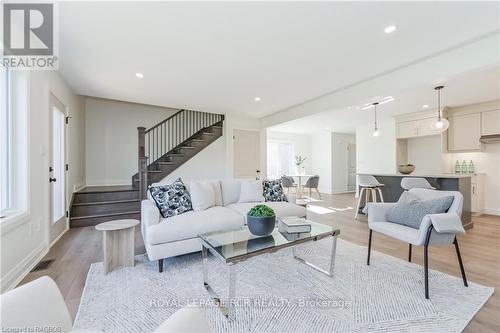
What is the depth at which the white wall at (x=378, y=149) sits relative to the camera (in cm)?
652

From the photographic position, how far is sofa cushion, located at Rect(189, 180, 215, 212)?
288 cm

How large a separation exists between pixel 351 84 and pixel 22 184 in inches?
181

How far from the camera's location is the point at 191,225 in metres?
2.40

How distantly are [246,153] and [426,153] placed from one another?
16.1 feet

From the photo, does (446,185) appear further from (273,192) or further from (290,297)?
(290,297)

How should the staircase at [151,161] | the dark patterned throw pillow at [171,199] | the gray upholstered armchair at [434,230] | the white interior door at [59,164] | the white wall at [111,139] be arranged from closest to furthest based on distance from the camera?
the gray upholstered armchair at [434,230], the dark patterned throw pillow at [171,199], the white interior door at [59,164], the staircase at [151,161], the white wall at [111,139]

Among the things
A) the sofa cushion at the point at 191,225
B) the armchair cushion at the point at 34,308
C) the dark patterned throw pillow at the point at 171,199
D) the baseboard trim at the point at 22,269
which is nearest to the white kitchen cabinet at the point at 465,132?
the sofa cushion at the point at 191,225

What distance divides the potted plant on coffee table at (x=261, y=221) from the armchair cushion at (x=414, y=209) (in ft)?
4.69

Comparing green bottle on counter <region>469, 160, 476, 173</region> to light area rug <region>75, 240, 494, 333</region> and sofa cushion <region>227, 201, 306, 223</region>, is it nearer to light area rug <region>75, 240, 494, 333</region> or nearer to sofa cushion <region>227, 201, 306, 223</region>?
light area rug <region>75, 240, 494, 333</region>

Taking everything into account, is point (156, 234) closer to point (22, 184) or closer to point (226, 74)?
point (22, 184)

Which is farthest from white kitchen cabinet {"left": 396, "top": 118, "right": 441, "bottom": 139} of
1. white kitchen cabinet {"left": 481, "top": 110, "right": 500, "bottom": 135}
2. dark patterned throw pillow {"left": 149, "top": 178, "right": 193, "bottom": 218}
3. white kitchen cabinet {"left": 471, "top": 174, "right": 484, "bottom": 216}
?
dark patterned throw pillow {"left": 149, "top": 178, "right": 193, "bottom": 218}

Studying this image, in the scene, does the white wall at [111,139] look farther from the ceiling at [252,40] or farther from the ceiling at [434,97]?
the ceiling at [434,97]

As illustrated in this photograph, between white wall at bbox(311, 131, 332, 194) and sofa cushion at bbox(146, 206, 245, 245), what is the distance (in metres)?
6.74

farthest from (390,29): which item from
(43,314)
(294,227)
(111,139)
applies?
(111,139)
